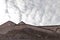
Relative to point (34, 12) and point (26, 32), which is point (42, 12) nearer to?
point (34, 12)

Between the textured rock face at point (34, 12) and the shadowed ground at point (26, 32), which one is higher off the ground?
the textured rock face at point (34, 12)

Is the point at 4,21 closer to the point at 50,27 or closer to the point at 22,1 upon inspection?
the point at 22,1

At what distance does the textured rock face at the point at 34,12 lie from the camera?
957 mm

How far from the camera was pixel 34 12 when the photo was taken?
3.21ft

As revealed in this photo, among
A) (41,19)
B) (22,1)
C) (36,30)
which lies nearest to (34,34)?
(36,30)

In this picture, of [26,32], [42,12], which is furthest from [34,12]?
[26,32]

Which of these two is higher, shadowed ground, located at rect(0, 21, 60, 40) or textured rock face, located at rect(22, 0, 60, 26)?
textured rock face, located at rect(22, 0, 60, 26)

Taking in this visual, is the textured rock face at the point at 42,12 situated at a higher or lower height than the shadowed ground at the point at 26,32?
higher

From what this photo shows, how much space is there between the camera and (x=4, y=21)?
951 millimetres

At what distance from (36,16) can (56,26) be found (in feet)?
0.53

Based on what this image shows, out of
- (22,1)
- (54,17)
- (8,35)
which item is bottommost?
(8,35)

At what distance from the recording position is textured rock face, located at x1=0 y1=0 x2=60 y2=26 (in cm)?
96

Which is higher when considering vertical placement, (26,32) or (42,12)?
(42,12)

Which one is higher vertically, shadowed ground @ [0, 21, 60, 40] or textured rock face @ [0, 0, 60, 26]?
textured rock face @ [0, 0, 60, 26]
